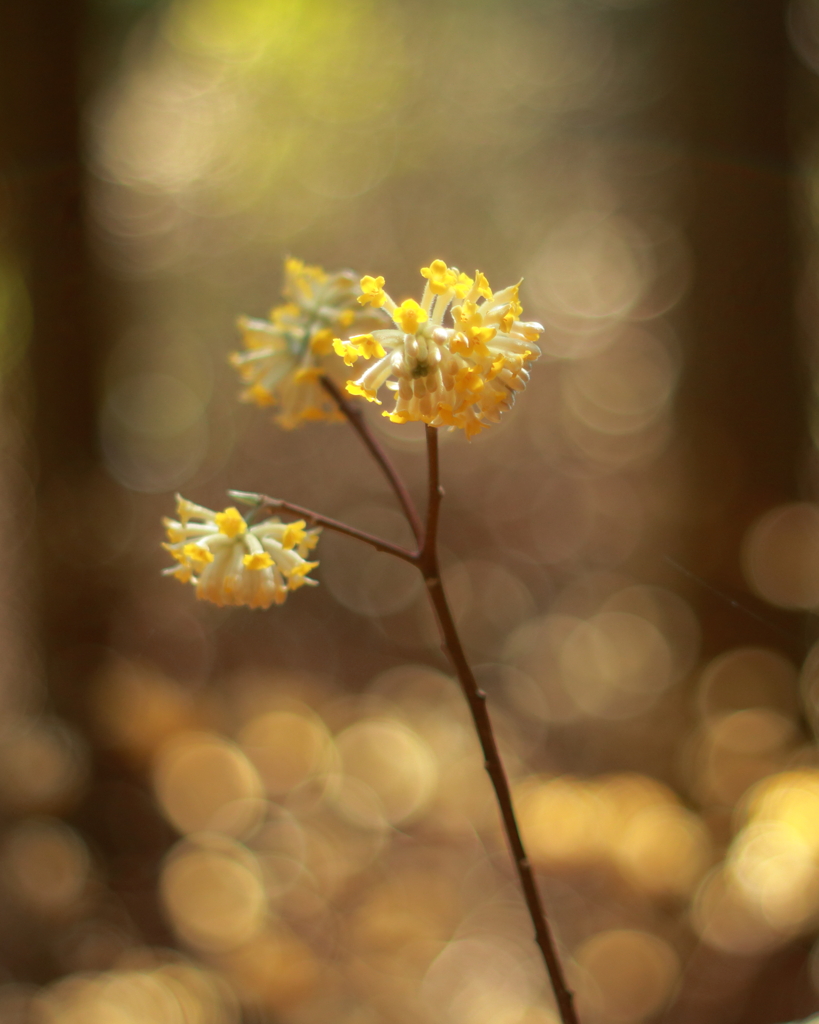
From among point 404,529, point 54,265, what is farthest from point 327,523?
point 404,529

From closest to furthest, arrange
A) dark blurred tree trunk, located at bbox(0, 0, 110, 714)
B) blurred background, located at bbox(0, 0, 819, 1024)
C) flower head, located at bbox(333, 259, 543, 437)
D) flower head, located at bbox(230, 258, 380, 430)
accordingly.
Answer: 1. flower head, located at bbox(333, 259, 543, 437)
2. flower head, located at bbox(230, 258, 380, 430)
3. blurred background, located at bbox(0, 0, 819, 1024)
4. dark blurred tree trunk, located at bbox(0, 0, 110, 714)

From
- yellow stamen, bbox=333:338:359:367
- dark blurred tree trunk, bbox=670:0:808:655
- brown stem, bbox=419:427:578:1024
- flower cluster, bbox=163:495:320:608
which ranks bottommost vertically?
brown stem, bbox=419:427:578:1024

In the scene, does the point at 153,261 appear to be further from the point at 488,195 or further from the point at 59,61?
the point at 488,195

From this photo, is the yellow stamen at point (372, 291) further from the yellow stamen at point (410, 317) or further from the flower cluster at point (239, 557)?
the flower cluster at point (239, 557)

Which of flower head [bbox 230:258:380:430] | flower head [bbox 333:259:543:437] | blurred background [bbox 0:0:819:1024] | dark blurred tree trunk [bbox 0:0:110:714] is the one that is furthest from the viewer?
dark blurred tree trunk [bbox 0:0:110:714]

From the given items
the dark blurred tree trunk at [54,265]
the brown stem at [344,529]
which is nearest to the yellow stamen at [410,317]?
the brown stem at [344,529]

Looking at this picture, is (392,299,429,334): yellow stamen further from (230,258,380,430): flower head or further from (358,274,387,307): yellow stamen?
(230,258,380,430): flower head

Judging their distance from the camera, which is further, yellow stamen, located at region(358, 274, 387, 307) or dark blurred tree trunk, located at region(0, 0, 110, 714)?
dark blurred tree trunk, located at region(0, 0, 110, 714)

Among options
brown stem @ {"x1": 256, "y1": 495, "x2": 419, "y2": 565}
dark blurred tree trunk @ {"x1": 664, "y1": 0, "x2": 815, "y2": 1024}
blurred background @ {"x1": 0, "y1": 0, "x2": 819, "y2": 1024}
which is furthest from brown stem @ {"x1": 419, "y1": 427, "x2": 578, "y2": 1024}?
dark blurred tree trunk @ {"x1": 664, "y1": 0, "x2": 815, "y2": 1024}

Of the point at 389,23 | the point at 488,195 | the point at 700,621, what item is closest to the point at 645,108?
the point at 488,195

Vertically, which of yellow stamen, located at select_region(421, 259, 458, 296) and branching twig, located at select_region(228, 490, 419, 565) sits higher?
yellow stamen, located at select_region(421, 259, 458, 296)
